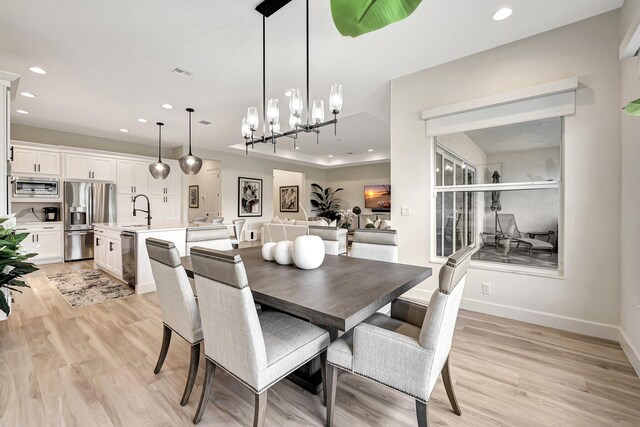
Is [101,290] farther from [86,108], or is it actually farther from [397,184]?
[397,184]

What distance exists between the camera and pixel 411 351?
1.21m

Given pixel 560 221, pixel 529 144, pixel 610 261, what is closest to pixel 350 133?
pixel 529 144

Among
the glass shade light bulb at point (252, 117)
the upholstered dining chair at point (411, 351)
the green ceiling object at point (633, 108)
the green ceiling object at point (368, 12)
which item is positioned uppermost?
the glass shade light bulb at point (252, 117)

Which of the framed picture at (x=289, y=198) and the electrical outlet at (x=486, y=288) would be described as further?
the framed picture at (x=289, y=198)

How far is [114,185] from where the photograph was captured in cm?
607

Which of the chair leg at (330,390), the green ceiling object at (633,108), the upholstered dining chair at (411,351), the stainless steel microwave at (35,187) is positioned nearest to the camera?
the green ceiling object at (633,108)

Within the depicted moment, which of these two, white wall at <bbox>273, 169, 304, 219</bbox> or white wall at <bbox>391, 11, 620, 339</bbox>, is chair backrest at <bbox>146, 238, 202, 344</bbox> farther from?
white wall at <bbox>273, 169, 304, 219</bbox>

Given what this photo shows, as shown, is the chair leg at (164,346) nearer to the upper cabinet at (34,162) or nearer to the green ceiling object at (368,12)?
the green ceiling object at (368,12)

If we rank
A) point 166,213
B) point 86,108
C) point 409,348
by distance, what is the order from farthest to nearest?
1. point 166,213
2. point 86,108
3. point 409,348

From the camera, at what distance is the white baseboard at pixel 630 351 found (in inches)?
75.2

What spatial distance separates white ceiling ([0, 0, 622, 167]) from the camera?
229cm

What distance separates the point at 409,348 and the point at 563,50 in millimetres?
3047

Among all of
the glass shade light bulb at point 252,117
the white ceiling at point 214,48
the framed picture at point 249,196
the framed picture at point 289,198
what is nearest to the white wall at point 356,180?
the framed picture at point 289,198

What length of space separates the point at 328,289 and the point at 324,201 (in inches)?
358
